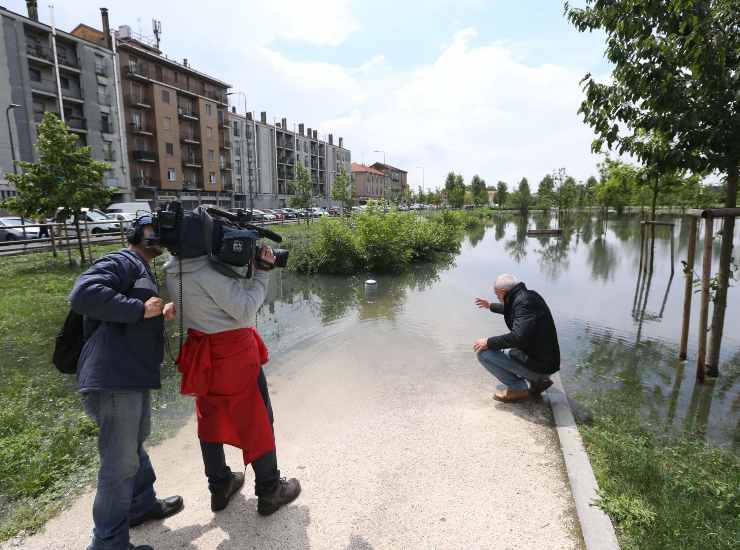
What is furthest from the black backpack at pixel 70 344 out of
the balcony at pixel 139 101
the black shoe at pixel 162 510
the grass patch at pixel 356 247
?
the balcony at pixel 139 101

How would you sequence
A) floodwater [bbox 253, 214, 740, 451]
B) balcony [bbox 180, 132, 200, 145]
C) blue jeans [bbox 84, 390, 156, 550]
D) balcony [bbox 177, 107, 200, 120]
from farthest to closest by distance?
balcony [bbox 180, 132, 200, 145] < balcony [bbox 177, 107, 200, 120] < floodwater [bbox 253, 214, 740, 451] < blue jeans [bbox 84, 390, 156, 550]

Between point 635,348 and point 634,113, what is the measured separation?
12.8ft

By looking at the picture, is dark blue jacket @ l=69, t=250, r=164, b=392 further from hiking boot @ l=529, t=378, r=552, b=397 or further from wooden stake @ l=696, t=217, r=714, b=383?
wooden stake @ l=696, t=217, r=714, b=383

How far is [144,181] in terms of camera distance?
150 feet

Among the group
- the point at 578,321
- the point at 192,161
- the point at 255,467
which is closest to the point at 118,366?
the point at 255,467

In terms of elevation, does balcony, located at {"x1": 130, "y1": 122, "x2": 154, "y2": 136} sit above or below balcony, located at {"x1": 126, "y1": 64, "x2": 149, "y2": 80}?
below

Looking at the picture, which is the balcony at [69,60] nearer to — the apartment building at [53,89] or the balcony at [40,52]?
the apartment building at [53,89]

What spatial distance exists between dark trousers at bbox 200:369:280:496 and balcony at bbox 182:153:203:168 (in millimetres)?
53750

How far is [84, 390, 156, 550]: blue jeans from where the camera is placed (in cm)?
236

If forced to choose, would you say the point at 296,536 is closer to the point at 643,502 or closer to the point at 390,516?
the point at 390,516

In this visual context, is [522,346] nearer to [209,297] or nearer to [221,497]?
[221,497]

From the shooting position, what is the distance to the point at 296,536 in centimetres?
278

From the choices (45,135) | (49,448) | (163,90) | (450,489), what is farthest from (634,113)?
(163,90)

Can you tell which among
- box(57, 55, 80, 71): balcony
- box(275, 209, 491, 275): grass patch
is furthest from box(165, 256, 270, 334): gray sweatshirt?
box(57, 55, 80, 71): balcony
